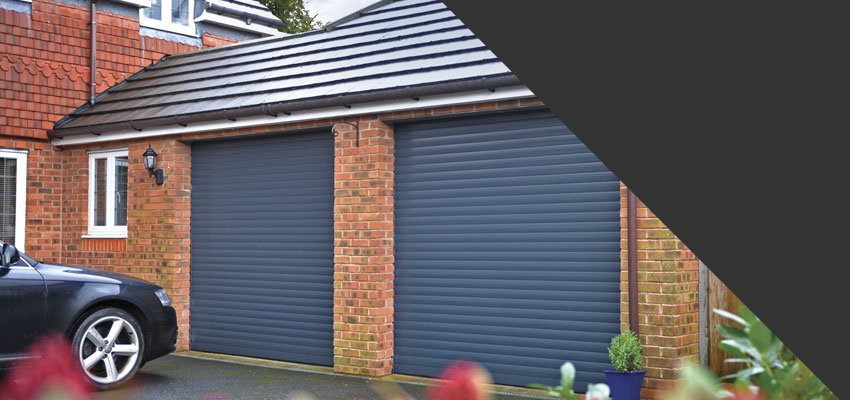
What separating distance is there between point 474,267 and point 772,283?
8.19m

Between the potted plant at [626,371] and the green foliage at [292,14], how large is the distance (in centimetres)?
2536

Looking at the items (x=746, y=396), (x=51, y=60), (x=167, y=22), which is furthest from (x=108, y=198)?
(x=746, y=396)

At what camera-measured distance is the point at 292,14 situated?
1281 inches

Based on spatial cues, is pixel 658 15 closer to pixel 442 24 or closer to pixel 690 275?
pixel 690 275

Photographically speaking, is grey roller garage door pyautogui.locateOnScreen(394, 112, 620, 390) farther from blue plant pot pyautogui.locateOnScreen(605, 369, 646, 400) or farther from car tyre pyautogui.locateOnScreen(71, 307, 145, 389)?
car tyre pyautogui.locateOnScreen(71, 307, 145, 389)

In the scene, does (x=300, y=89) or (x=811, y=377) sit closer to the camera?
(x=811, y=377)

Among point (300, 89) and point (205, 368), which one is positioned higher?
point (300, 89)

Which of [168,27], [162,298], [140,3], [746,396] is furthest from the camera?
[168,27]

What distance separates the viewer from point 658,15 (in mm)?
938

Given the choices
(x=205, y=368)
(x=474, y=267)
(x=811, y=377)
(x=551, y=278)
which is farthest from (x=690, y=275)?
(x=811, y=377)

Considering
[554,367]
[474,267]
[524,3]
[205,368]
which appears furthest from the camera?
[205,368]

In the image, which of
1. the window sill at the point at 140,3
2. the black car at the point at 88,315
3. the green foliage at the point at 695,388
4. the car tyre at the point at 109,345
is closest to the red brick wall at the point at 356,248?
the black car at the point at 88,315

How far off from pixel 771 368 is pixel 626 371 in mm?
6564

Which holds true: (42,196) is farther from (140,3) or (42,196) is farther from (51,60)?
(140,3)
